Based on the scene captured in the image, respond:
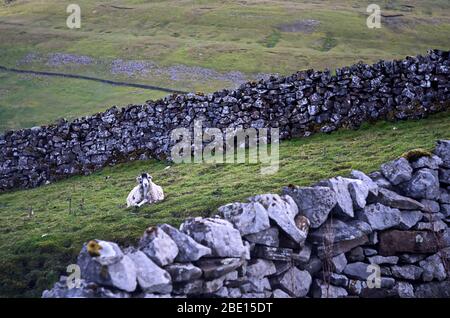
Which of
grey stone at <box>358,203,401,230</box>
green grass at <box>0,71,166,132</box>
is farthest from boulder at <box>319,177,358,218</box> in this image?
green grass at <box>0,71,166,132</box>

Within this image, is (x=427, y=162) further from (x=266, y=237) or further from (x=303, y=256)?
(x=266, y=237)

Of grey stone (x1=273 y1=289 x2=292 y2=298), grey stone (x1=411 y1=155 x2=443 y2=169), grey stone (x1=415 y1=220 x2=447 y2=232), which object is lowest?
grey stone (x1=273 y1=289 x2=292 y2=298)

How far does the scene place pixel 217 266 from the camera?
38.3 ft

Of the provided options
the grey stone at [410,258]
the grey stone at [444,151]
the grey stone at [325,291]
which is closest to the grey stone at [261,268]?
the grey stone at [325,291]

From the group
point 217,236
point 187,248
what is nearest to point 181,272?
point 187,248

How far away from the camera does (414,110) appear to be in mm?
23047

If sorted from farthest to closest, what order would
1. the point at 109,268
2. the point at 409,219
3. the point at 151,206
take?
1. the point at 151,206
2. the point at 409,219
3. the point at 109,268

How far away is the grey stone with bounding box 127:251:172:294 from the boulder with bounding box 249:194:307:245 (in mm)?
2923

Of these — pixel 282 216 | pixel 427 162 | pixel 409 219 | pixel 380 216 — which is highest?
pixel 427 162

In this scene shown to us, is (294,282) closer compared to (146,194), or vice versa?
(294,282)

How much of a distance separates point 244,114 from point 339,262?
1268cm

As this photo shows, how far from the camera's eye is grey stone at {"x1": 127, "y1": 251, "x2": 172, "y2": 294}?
1070 cm

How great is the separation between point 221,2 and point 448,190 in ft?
419

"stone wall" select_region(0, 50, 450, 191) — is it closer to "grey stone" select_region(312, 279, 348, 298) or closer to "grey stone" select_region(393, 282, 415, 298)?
"grey stone" select_region(393, 282, 415, 298)
